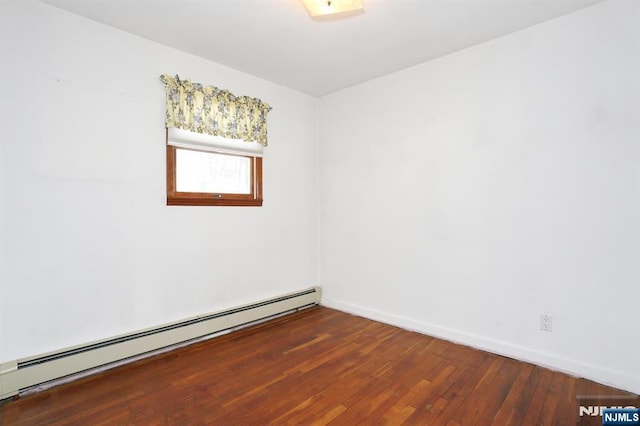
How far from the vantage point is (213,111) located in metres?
3.09

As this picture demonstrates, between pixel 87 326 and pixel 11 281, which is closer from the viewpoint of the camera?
pixel 11 281

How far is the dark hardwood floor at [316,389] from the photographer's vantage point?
187 cm

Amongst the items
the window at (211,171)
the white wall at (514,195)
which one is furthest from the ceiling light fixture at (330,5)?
the window at (211,171)

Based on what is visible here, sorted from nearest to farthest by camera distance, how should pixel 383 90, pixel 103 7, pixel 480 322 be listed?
pixel 103 7 → pixel 480 322 → pixel 383 90

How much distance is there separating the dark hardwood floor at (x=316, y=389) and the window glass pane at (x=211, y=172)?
4.97ft

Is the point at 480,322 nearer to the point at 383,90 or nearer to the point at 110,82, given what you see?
the point at 383,90

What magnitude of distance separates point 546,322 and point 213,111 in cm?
347

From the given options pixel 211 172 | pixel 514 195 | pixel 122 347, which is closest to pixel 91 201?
pixel 211 172

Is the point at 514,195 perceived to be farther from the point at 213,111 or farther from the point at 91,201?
the point at 91,201

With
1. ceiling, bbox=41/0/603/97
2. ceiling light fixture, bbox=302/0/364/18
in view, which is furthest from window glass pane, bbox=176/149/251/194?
ceiling light fixture, bbox=302/0/364/18

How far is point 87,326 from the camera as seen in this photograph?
240cm

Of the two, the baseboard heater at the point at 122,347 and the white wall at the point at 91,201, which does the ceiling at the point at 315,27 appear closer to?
the white wall at the point at 91,201

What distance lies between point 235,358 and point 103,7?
9.50 ft

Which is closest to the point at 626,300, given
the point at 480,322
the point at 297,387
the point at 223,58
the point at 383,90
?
the point at 480,322
